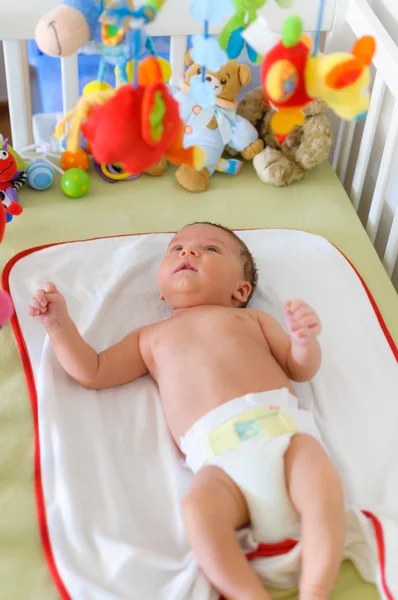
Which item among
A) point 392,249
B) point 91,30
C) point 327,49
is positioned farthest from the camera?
point 327,49

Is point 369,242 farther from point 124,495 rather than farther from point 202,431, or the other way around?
point 124,495

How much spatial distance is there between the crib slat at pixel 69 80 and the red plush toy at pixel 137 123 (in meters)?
0.88

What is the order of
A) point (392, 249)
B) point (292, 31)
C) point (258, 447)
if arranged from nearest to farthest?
point (292, 31) < point (258, 447) < point (392, 249)

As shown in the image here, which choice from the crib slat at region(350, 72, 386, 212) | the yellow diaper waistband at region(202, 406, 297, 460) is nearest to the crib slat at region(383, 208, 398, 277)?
the crib slat at region(350, 72, 386, 212)

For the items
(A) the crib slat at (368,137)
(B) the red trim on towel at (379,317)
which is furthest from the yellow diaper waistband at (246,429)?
(A) the crib slat at (368,137)

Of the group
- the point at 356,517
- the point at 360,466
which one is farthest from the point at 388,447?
the point at 356,517

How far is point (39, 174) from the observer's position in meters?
1.58

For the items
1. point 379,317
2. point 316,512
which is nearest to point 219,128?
point 379,317

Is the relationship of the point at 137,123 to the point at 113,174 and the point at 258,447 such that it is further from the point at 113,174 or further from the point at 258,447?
the point at 113,174

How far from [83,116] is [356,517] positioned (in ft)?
2.20

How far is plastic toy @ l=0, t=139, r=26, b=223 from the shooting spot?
4.80 ft

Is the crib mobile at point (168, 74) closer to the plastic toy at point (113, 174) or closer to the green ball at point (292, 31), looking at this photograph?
the green ball at point (292, 31)

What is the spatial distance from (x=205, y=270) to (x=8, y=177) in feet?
1.87

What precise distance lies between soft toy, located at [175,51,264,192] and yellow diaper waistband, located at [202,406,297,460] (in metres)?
0.75
